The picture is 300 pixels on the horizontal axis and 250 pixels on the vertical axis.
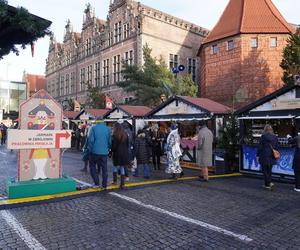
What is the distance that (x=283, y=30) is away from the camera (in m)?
29.4

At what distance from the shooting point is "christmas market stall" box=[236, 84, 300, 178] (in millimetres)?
9781

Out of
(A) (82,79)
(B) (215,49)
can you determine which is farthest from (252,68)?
(A) (82,79)

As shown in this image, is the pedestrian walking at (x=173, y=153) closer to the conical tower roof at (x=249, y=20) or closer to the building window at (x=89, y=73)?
the conical tower roof at (x=249, y=20)

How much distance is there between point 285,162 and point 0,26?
373 inches

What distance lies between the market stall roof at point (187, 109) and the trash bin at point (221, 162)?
167cm

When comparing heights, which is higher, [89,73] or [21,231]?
[89,73]

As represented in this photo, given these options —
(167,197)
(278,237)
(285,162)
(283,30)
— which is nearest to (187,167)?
(285,162)

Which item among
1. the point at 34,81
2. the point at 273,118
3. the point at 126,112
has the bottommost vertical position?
the point at 273,118

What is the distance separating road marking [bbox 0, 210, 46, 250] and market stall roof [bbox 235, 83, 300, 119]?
8453 mm

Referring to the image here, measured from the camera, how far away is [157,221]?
5312mm

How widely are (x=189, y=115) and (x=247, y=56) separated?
18.4m

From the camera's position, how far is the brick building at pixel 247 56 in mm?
29094

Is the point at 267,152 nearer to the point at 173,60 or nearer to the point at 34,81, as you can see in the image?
the point at 173,60

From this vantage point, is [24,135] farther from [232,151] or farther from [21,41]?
[232,151]
